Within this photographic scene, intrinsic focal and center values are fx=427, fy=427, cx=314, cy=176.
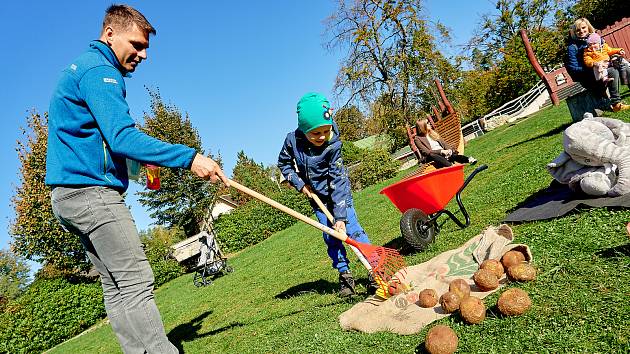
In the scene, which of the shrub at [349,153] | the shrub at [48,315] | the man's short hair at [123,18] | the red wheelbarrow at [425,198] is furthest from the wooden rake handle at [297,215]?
the shrub at [349,153]

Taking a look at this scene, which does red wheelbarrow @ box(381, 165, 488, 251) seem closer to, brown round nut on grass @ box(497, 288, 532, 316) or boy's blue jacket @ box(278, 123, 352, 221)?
boy's blue jacket @ box(278, 123, 352, 221)

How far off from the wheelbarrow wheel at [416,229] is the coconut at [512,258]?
1.32m

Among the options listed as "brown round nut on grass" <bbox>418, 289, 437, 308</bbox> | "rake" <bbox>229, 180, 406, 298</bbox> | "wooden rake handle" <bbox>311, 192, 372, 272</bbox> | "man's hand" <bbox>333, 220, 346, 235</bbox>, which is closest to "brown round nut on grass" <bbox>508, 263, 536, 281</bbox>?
"brown round nut on grass" <bbox>418, 289, 437, 308</bbox>

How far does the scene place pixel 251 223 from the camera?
66.6 ft

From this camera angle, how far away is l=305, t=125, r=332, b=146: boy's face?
12.2ft

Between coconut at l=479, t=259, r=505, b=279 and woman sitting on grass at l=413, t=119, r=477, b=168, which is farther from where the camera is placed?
woman sitting on grass at l=413, t=119, r=477, b=168

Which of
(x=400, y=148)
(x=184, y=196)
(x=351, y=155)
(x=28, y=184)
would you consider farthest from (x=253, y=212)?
(x=400, y=148)

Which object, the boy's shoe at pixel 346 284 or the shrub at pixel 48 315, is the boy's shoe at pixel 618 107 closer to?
the boy's shoe at pixel 346 284

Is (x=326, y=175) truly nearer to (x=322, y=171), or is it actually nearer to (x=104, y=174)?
(x=322, y=171)

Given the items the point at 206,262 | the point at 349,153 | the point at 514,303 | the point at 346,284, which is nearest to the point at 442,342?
the point at 514,303

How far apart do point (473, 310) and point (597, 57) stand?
6252mm

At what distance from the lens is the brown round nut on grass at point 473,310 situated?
239 centimetres

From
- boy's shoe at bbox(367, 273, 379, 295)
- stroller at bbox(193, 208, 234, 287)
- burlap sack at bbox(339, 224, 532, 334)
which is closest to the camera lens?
burlap sack at bbox(339, 224, 532, 334)

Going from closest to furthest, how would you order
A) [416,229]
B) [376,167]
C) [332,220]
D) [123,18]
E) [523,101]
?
[123,18] → [332,220] → [416,229] → [376,167] → [523,101]
